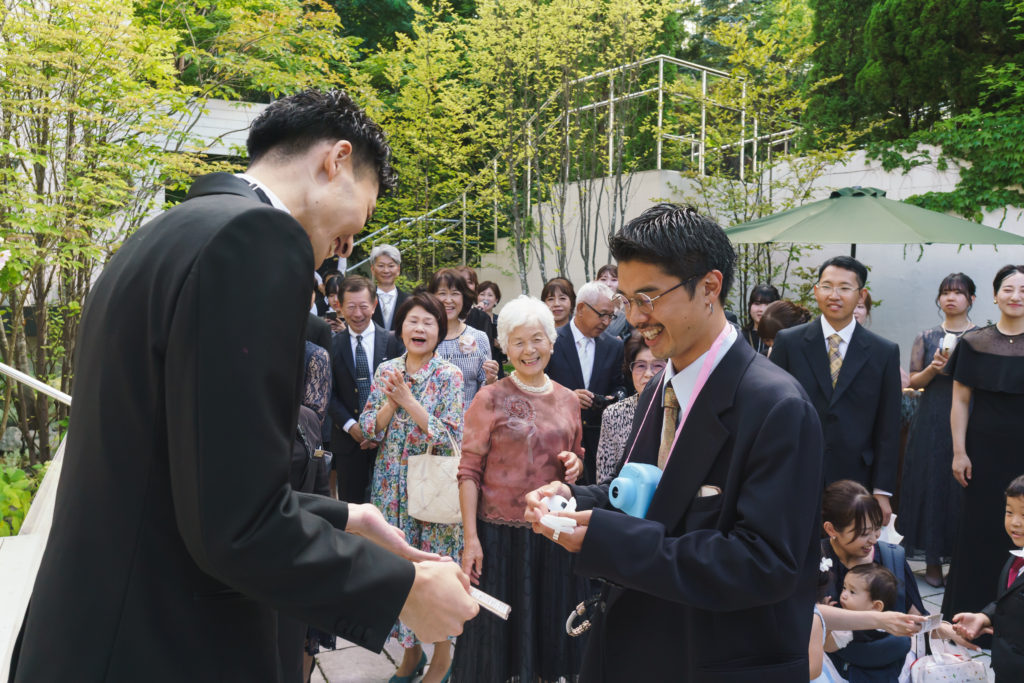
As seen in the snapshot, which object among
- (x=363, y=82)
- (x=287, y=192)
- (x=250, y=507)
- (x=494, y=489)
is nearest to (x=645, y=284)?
(x=287, y=192)

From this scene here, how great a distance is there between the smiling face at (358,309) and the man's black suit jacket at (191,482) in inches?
174

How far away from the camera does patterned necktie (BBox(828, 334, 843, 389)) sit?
4.48 metres

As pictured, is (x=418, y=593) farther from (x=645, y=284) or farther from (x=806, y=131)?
(x=806, y=131)

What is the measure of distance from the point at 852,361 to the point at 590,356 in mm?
1692

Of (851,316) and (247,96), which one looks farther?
(247,96)

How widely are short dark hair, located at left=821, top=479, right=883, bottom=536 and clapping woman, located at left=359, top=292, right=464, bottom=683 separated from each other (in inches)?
71.0

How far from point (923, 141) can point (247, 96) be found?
1322cm

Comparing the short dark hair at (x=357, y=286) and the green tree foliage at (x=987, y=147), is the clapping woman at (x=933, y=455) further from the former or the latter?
A: the short dark hair at (x=357, y=286)

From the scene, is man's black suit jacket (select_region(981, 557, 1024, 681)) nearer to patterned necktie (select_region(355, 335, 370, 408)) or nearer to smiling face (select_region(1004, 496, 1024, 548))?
smiling face (select_region(1004, 496, 1024, 548))

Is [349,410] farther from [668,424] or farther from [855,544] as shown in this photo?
[668,424]

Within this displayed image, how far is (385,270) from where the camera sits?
7.23m

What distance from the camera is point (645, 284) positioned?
1.88 m

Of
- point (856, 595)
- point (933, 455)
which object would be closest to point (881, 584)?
point (856, 595)

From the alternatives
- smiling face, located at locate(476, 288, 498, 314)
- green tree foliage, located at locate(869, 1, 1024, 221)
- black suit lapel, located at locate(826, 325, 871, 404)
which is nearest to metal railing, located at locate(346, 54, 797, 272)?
green tree foliage, located at locate(869, 1, 1024, 221)
